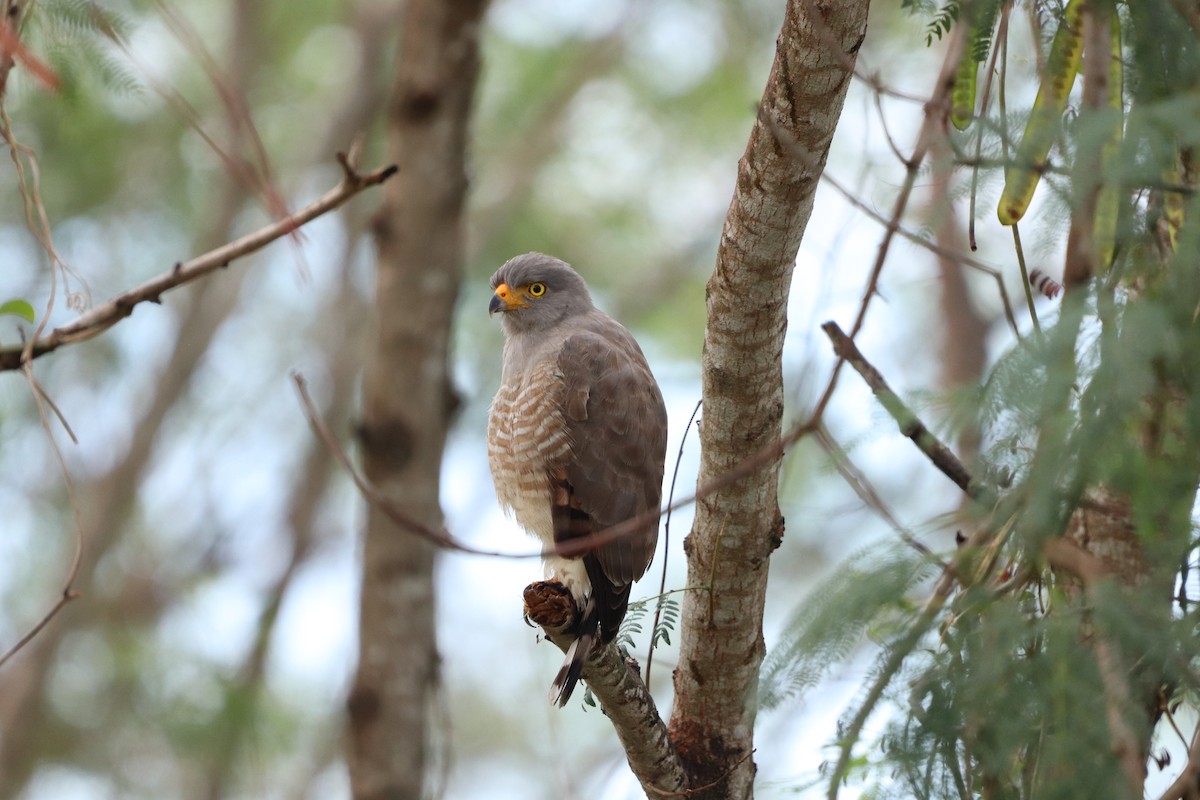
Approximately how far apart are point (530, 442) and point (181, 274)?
1711mm

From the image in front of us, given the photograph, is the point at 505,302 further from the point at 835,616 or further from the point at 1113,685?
the point at 1113,685

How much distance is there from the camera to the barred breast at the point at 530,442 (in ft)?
16.0

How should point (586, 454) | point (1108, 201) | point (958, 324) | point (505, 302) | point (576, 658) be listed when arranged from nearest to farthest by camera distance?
point (1108, 201), point (576, 658), point (586, 454), point (505, 302), point (958, 324)

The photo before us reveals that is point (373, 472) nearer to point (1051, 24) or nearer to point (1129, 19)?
point (1051, 24)

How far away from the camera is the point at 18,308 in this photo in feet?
12.3

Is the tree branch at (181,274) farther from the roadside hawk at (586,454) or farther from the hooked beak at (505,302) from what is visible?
the hooked beak at (505,302)

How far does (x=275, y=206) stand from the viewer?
3543 mm

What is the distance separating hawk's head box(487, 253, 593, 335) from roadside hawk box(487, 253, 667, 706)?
48 cm

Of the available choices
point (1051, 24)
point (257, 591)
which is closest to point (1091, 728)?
point (1051, 24)

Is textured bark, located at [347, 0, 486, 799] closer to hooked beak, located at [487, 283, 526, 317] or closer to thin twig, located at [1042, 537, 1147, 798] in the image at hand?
hooked beak, located at [487, 283, 526, 317]

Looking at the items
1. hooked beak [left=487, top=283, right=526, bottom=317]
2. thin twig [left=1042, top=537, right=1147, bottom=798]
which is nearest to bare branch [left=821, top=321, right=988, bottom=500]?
thin twig [left=1042, top=537, right=1147, bottom=798]

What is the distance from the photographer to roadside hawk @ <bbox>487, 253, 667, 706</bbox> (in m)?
4.52

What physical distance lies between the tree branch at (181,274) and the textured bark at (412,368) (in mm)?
2998

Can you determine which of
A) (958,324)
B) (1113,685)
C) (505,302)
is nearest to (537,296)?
(505,302)
